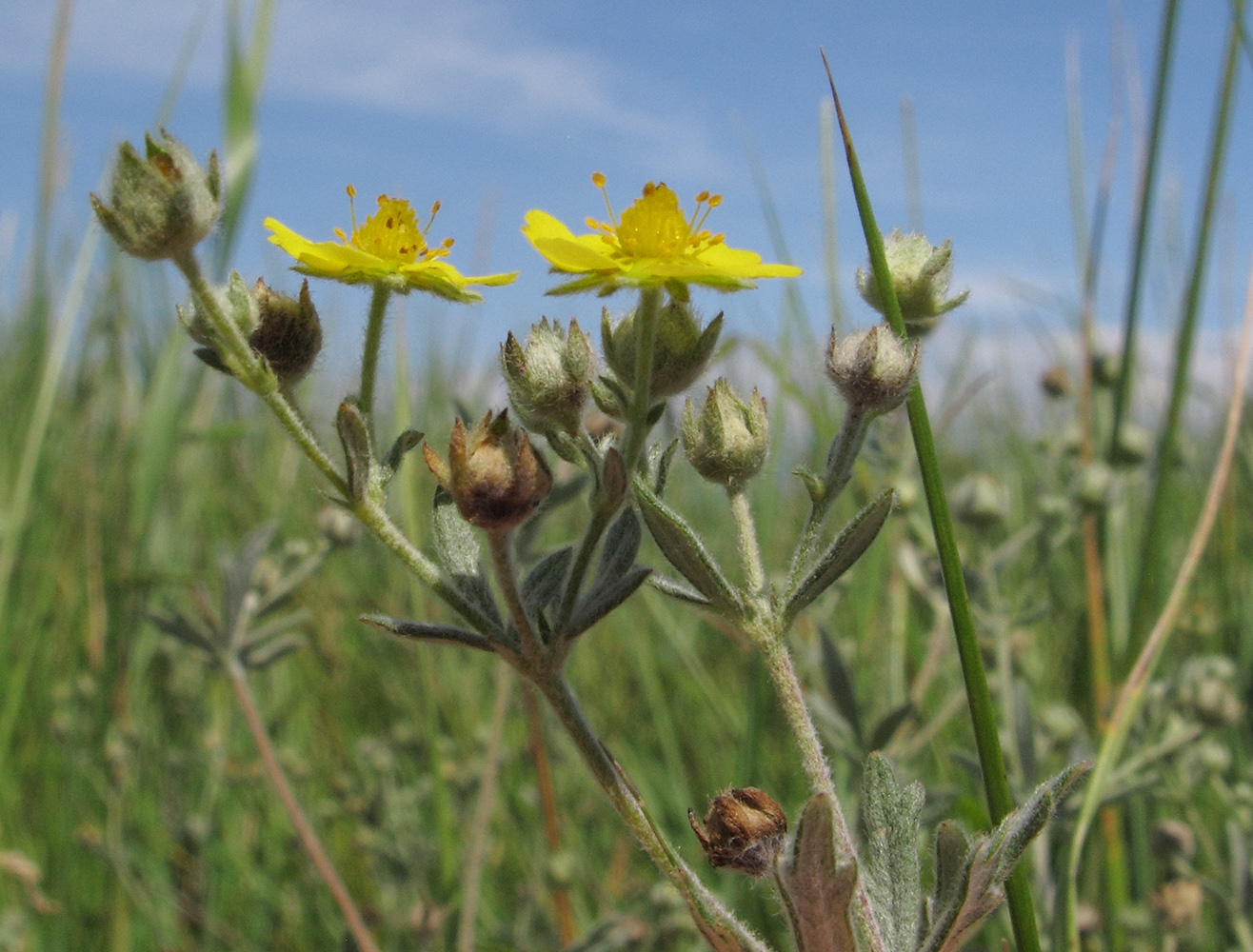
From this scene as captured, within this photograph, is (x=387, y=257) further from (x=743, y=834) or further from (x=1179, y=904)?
(x=1179, y=904)

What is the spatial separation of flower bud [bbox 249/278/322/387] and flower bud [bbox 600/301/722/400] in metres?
0.33

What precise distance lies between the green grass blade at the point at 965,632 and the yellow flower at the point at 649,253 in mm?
102

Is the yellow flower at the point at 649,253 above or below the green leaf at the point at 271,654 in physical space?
above

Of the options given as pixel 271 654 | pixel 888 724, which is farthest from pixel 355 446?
pixel 271 654

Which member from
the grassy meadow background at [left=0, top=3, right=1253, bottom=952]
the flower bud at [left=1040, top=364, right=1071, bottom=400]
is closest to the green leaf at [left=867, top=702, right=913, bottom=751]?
the grassy meadow background at [left=0, top=3, right=1253, bottom=952]

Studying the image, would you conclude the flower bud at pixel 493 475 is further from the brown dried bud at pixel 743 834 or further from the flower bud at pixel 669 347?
the brown dried bud at pixel 743 834

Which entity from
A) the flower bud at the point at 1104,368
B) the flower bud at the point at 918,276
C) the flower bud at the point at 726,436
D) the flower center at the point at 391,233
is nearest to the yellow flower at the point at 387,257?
the flower center at the point at 391,233

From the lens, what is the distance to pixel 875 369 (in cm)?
117

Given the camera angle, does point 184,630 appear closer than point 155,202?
No

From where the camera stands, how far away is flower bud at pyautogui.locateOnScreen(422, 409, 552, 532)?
38.0 inches

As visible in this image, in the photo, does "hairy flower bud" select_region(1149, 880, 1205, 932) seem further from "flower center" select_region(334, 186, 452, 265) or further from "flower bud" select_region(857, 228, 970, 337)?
"flower center" select_region(334, 186, 452, 265)

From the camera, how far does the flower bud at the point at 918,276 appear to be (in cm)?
129

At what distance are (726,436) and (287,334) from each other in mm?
509

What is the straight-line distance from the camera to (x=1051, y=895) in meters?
1.79
